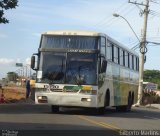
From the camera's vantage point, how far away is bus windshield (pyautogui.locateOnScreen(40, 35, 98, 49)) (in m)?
24.7

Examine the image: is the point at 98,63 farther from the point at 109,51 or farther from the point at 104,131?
the point at 104,131

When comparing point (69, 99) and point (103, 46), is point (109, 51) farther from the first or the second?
point (69, 99)

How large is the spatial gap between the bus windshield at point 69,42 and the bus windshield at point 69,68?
0.43m

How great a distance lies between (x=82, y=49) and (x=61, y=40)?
1.17m

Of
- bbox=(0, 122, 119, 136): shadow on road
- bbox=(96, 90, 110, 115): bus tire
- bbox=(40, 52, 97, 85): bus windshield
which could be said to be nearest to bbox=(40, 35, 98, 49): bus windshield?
bbox=(40, 52, 97, 85): bus windshield

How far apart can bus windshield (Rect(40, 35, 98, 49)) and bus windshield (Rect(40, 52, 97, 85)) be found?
0.43 m

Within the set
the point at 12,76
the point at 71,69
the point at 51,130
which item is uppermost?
the point at 12,76

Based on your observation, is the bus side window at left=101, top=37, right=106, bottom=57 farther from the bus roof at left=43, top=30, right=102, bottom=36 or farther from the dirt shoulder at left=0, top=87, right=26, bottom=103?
the dirt shoulder at left=0, top=87, right=26, bottom=103

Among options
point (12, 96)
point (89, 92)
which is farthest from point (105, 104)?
point (12, 96)

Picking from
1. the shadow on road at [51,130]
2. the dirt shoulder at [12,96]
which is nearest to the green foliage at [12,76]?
the dirt shoulder at [12,96]

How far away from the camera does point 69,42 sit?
981 inches

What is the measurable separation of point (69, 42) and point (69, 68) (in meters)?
1.32

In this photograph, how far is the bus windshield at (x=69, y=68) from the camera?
24.3 metres

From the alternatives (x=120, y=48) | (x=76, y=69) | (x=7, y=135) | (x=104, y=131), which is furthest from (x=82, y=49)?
(x=7, y=135)
